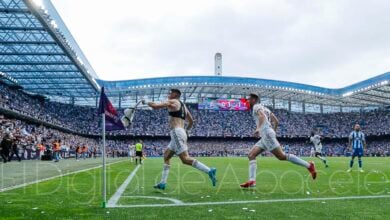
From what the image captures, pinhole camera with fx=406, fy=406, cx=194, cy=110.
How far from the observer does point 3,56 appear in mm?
39156

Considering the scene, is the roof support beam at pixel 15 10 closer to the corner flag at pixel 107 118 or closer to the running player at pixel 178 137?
the running player at pixel 178 137

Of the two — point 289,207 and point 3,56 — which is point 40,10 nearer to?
point 3,56

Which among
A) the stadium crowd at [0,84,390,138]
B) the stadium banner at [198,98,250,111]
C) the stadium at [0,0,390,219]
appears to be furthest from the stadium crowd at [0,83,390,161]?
the stadium banner at [198,98,250,111]

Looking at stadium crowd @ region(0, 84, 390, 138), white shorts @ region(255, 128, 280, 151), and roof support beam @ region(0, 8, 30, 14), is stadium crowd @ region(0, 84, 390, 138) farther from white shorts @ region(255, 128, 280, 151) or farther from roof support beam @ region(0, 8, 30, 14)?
white shorts @ region(255, 128, 280, 151)

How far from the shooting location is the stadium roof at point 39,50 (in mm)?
28266

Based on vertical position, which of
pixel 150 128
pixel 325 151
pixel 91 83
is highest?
pixel 91 83

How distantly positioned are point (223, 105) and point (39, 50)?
141 feet

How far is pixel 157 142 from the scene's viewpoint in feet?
249

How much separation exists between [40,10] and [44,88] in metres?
33.2

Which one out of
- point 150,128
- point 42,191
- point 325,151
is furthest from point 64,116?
point 42,191

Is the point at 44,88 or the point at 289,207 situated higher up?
the point at 44,88

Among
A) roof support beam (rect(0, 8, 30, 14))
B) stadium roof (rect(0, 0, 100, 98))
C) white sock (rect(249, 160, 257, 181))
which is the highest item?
roof support beam (rect(0, 8, 30, 14))

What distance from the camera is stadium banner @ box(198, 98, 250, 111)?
248 feet

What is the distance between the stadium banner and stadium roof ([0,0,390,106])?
4.91 feet
